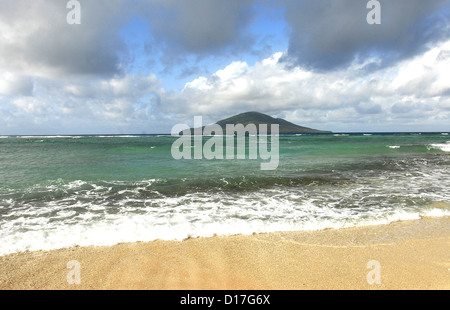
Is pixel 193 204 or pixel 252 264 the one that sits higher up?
pixel 193 204

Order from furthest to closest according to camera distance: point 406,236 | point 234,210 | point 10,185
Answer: point 10,185 < point 234,210 < point 406,236

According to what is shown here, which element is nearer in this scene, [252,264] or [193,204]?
[252,264]

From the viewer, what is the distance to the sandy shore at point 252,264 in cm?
425

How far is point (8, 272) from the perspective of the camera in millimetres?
4582

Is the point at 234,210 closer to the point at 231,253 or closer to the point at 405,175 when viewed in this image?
the point at 231,253

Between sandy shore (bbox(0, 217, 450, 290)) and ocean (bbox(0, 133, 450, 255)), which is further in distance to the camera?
ocean (bbox(0, 133, 450, 255))

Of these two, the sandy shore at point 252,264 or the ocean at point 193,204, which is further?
the ocean at point 193,204

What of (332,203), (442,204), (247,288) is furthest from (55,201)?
(442,204)

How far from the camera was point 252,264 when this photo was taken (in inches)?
190

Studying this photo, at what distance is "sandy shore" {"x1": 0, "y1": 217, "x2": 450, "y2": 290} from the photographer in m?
4.25

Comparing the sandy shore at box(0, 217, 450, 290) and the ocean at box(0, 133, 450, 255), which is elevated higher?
the ocean at box(0, 133, 450, 255)

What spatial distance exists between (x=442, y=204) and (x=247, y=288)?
869cm

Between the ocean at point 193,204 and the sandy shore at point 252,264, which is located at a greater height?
the ocean at point 193,204

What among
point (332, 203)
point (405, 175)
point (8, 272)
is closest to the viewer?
point (8, 272)
